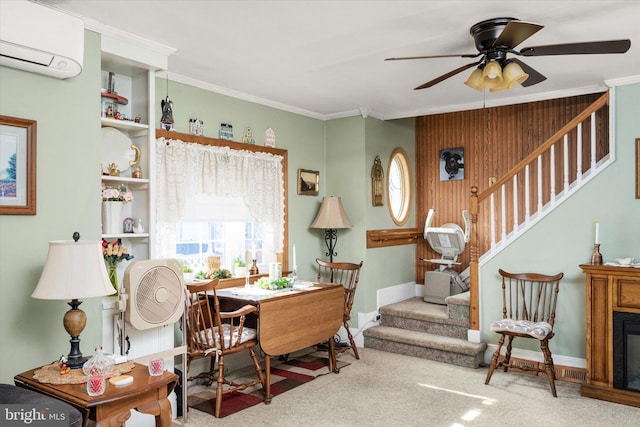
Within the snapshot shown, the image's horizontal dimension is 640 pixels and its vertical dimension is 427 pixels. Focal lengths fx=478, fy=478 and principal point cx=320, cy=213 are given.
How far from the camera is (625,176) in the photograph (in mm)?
3750

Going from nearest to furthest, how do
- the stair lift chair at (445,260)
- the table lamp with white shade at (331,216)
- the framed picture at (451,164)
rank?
1. the table lamp with white shade at (331,216)
2. the stair lift chair at (445,260)
3. the framed picture at (451,164)

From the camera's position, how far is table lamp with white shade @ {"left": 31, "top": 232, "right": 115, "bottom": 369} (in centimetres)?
210

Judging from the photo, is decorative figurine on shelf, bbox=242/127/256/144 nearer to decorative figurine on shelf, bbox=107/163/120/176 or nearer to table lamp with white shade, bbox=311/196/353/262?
table lamp with white shade, bbox=311/196/353/262

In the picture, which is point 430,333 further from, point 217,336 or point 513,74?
point 513,74

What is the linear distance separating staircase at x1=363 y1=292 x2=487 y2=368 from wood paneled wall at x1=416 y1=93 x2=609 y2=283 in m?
0.94

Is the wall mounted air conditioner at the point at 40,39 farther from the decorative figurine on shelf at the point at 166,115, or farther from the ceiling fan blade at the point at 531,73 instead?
→ the ceiling fan blade at the point at 531,73

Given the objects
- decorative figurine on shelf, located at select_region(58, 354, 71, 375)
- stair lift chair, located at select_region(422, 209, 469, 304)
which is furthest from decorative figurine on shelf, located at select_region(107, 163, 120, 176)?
stair lift chair, located at select_region(422, 209, 469, 304)

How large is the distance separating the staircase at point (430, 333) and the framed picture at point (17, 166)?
11.2 ft

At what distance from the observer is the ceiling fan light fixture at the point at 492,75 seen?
260 cm

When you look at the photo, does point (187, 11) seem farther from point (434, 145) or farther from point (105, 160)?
point (434, 145)

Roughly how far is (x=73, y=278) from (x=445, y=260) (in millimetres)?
3911

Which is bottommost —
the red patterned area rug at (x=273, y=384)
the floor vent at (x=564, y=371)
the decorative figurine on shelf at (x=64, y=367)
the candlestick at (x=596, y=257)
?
the red patterned area rug at (x=273, y=384)

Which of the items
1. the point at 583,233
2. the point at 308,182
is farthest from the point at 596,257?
the point at 308,182

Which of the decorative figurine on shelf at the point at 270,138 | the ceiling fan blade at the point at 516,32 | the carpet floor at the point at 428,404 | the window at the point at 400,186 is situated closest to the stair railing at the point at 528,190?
the carpet floor at the point at 428,404
